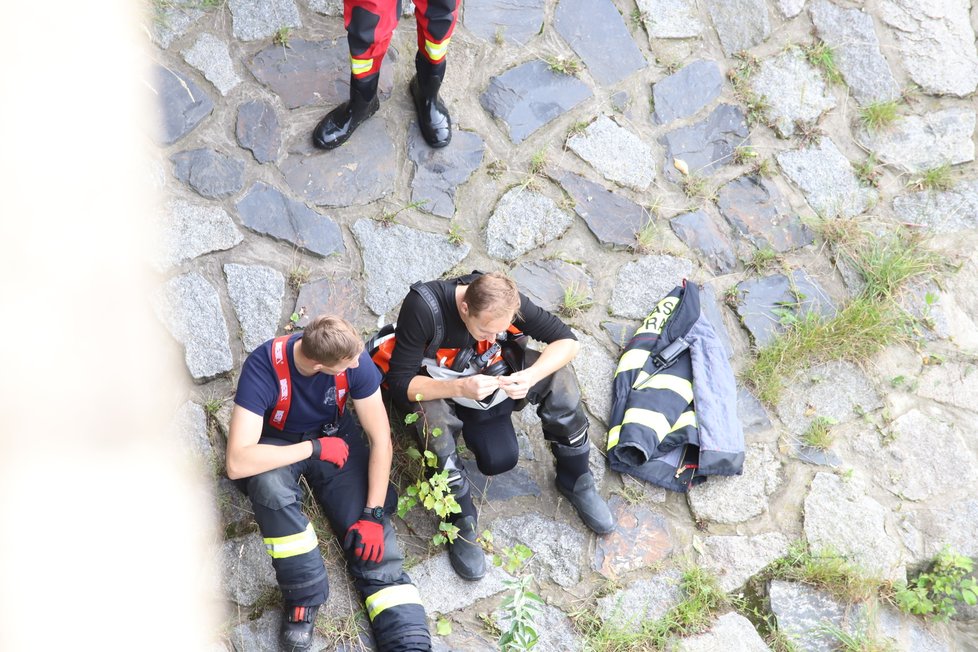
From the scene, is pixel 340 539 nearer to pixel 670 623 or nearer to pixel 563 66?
pixel 670 623

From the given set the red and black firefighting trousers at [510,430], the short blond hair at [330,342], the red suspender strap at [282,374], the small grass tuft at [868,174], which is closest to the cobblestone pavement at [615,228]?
the small grass tuft at [868,174]

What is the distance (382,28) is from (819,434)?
8.83 ft

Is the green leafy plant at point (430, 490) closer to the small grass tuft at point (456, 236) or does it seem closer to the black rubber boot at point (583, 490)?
the black rubber boot at point (583, 490)

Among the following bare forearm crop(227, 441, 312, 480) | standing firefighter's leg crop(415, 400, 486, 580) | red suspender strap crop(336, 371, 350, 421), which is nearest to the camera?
bare forearm crop(227, 441, 312, 480)

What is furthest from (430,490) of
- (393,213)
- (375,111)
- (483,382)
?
(375,111)

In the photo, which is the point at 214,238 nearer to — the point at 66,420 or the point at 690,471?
the point at 66,420

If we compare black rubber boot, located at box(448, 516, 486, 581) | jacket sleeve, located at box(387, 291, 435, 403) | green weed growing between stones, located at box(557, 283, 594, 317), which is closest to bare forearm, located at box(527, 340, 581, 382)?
jacket sleeve, located at box(387, 291, 435, 403)

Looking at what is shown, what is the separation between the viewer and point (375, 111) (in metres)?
4.81

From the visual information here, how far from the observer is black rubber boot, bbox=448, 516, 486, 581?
411 centimetres

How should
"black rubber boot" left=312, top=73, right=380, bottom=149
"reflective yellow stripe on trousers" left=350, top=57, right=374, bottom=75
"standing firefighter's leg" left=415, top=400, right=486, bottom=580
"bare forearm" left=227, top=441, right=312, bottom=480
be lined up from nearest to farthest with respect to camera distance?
1. "bare forearm" left=227, top=441, right=312, bottom=480
2. "standing firefighter's leg" left=415, top=400, right=486, bottom=580
3. "reflective yellow stripe on trousers" left=350, top=57, right=374, bottom=75
4. "black rubber boot" left=312, top=73, right=380, bottom=149

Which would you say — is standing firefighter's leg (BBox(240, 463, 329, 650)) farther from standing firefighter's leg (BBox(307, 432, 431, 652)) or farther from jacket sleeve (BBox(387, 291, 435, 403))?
jacket sleeve (BBox(387, 291, 435, 403))

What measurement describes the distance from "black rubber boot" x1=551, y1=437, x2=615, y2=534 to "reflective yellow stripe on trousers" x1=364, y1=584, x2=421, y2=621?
0.82 metres

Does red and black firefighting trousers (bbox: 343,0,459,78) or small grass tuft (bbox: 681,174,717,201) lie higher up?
red and black firefighting trousers (bbox: 343,0,459,78)

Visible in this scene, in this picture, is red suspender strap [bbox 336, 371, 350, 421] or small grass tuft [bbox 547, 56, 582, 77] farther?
small grass tuft [bbox 547, 56, 582, 77]
